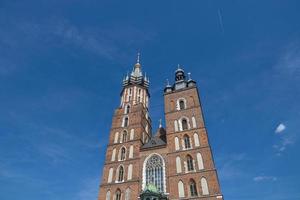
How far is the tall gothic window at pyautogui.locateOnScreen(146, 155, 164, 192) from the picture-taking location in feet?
85.4

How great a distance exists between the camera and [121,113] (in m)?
36.3

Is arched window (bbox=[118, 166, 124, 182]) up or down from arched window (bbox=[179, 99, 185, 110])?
down

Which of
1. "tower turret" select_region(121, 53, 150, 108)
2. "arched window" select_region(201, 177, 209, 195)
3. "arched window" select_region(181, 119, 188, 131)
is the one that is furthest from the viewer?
"tower turret" select_region(121, 53, 150, 108)

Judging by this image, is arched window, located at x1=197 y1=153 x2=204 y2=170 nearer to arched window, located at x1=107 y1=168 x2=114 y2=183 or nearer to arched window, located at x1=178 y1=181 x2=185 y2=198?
arched window, located at x1=178 y1=181 x2=185 y2=198

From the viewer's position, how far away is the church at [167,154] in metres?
24.5

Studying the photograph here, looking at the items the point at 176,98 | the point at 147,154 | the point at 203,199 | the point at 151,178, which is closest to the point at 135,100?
the point at 176,98

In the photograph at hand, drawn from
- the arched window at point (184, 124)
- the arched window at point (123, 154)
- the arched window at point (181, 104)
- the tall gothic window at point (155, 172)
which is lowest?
the tall gothic window at point (155, 172)

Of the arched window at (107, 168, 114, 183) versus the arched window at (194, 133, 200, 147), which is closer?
the arched window at (194, 133, 200, 147)

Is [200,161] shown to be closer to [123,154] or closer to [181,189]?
[181,189]

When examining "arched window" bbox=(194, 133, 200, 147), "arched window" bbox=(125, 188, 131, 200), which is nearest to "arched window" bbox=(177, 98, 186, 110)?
"arched window" bbox=(194, 133, 200, 147)

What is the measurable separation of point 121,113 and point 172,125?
30.5 ft

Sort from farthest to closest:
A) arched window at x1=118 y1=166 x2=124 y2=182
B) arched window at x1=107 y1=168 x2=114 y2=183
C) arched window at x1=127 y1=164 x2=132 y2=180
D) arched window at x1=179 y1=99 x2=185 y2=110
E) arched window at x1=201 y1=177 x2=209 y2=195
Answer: arched window at x1=179 y1=99 x2=185 y2=110, arched window at x1=107 y1=168 x2=114 y2=183, arched window at x1=118 y1=166 x2=124 y2=182, arched window at x1=127 y1=164 x2=132 y2=180, arched window at x1=201 y1=177 x2=209 y2=195

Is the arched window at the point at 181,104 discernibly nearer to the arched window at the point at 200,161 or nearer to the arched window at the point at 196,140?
the arched window at the point at 196,140

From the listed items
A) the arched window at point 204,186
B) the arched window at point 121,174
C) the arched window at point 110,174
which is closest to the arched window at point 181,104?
the arched window at point 204,186
